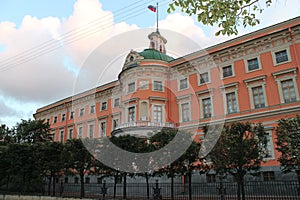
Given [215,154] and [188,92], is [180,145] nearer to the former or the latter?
[215,154]

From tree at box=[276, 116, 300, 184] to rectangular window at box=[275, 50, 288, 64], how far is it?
29.7 ft

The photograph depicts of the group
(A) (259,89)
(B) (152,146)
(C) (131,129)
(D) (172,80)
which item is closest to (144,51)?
(D) (172,80)

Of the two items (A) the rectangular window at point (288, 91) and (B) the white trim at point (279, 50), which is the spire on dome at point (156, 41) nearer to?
(B) the white trim at point (279, 50)

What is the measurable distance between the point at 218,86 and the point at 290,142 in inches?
469

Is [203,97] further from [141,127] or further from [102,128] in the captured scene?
[102,128]

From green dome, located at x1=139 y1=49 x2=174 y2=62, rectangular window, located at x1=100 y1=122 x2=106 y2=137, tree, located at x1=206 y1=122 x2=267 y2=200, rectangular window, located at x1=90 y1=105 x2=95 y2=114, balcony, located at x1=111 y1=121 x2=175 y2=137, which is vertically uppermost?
green dome, located at x1=139 y1=49 x2=174 y2=62

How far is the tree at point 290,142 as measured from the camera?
14.6m

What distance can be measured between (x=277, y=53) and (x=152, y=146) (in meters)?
14.1

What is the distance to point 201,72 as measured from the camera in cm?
2772

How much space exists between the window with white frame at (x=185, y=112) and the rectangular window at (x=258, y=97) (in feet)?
22.3

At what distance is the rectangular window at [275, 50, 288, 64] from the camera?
2244 centimetres

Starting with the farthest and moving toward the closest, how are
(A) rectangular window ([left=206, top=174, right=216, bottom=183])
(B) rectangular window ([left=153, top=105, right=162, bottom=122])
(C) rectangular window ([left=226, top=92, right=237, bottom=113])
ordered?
(B) rectangular window ([left=153, top=105, right=162, bottom=122]) → (C) rectangular window ([left=226, top=92, right=237, bottom=113]) → (A) rectangular window ([left=206, top=174, right=216, bottom=183])

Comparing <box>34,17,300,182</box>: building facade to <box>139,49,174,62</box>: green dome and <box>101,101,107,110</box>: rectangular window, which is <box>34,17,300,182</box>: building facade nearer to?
<box>139,49,174,62</box>: green dome

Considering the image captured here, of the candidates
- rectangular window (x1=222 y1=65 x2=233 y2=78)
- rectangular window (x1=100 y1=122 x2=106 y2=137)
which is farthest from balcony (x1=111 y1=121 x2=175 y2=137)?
rectangular window (x1=100 y1=122 x2=106 y2=137)
